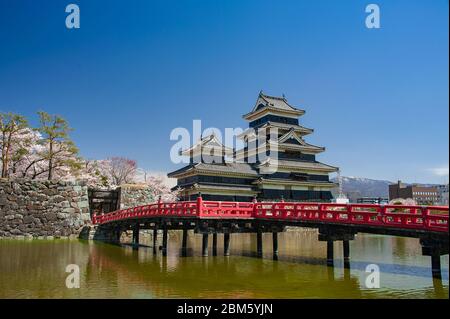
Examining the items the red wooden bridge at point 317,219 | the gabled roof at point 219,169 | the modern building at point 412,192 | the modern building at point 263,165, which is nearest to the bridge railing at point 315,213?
the red wooden bridge at point 317,219

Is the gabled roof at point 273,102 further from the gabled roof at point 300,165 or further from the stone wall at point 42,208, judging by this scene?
the stone wall at point 42,208

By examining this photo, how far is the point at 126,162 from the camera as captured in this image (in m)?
56.8

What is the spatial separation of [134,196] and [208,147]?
42.8 ft

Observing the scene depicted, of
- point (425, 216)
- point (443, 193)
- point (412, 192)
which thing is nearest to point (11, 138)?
point (425, 216)

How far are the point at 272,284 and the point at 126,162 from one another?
46.3 meters

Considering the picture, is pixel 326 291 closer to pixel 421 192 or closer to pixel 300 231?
pixel 300 231

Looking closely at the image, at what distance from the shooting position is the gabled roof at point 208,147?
45000 mm

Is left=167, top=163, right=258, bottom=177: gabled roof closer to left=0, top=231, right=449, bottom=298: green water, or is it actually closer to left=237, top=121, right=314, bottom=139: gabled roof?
left=237, top=121, right=314, bottom=139: gabled roof

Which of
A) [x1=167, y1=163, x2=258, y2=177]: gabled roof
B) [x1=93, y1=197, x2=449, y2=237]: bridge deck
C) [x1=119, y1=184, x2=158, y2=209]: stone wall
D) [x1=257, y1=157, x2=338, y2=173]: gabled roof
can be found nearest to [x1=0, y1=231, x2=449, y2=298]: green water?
[x1=93, y1=197, x2=449, y2=237]: bridge deck

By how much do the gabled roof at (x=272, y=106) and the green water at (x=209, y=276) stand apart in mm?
27361

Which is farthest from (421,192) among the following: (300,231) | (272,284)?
(272,284)

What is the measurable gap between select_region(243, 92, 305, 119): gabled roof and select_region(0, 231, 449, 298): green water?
2736 centimetres

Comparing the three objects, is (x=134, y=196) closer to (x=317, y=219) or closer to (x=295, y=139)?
(x=295, y=139)

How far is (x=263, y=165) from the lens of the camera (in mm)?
43094
